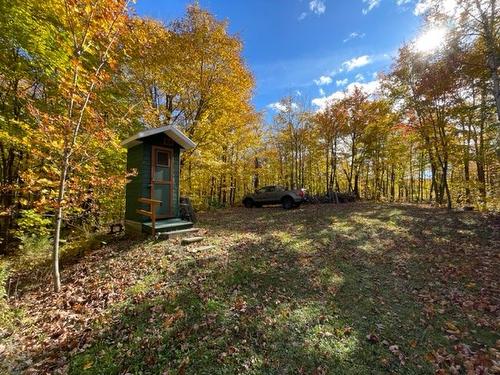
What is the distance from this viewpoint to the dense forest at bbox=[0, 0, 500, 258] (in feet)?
16.1

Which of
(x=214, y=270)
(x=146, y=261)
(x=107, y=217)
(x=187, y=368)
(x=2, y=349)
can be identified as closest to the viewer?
(x=187, y=368)

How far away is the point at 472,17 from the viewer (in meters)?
8.02

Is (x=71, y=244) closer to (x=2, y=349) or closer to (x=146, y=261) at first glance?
(x=146, y=261)

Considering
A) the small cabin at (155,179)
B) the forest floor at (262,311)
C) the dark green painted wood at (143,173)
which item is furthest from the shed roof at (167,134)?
the forest floor at (262,311)

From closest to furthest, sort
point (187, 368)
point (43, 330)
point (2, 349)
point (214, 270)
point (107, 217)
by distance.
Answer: point (187, 368), point (2, 349), point (43, 330), point (214, 270), point (107, 217)

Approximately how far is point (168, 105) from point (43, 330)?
11143mm

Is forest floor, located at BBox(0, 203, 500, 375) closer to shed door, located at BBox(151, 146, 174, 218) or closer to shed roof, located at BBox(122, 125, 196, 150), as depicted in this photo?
shed door, located at BBox(151, 146, 174, 218)

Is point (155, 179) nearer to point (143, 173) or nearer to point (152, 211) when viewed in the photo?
point (143, 173)

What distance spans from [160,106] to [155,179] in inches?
219

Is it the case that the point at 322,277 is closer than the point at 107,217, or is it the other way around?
the point at 322,277

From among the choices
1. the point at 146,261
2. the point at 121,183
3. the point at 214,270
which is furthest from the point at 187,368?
the point at 121,183

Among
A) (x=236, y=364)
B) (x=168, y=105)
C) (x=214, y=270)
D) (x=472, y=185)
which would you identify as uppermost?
(x=168, y=105)

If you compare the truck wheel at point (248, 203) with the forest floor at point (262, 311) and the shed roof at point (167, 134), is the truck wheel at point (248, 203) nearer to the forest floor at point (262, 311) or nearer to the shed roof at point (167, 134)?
the shed roof at point (167, 134)

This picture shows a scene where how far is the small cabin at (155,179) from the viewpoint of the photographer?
7.91 metres
